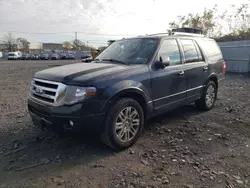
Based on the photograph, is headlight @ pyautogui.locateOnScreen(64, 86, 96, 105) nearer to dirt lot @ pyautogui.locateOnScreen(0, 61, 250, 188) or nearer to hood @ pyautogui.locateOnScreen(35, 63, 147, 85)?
hood @ pyautogui.locateOnScreen(35, 63, 147, 85)

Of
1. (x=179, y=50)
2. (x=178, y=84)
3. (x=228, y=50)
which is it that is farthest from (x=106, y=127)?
(x=228, y=50)

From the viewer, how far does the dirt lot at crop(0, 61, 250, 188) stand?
9.02ft

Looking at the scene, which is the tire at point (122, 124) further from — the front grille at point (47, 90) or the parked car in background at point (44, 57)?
the parked car in background at point (44, 57)

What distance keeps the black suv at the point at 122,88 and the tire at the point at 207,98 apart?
0.39 m

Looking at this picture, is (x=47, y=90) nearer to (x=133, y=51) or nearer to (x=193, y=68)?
(x=133, y=51)

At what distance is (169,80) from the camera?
13.7 ft

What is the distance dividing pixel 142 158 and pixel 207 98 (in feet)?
10.0

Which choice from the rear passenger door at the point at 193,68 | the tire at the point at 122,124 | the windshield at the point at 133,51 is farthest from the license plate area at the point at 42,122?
the rear passenger door at the point at 193,68

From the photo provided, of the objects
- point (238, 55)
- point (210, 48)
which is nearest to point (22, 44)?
point (238, 55)

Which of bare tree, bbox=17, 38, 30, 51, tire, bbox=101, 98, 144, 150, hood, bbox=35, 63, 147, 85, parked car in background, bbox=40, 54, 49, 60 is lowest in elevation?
tire, bbox=101, 98, 144, 150

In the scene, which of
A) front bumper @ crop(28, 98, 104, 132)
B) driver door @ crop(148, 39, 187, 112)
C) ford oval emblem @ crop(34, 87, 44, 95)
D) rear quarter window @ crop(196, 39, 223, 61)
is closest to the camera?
front bumper @ crop(28, 98, 104, 132)

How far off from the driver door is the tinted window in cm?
121

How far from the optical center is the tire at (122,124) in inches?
128

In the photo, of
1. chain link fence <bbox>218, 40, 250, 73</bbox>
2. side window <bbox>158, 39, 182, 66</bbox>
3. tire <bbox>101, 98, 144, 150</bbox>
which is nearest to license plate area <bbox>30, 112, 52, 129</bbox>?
tire <bbox>101, 98, 144, 150</bbox>
